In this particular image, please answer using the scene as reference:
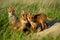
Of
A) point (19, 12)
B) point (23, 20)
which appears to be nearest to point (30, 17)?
point (23, 20)

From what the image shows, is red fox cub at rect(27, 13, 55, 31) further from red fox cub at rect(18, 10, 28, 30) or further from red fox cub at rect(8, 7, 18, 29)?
red fox cub at rect(8, 7, 18, 29)

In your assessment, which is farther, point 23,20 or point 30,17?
point 23,20

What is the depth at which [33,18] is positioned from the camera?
22.7 ft

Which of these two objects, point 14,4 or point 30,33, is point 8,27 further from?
point 14,4

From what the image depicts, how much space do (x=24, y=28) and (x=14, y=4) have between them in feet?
9.01

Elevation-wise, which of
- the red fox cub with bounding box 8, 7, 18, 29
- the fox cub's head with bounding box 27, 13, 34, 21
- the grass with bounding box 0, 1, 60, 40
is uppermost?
the fox cub's head with bounding box 27, 13, 34, 21

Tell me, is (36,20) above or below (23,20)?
below

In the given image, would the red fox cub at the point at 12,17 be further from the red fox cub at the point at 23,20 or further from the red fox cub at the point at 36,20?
the red fox cub at the point at 36,20

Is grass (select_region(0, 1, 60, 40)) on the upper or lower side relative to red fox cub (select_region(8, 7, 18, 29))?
lower

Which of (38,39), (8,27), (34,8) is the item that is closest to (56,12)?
(34,8)

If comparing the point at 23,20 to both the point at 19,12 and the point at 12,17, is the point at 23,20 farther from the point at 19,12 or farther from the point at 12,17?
the point at 19,12

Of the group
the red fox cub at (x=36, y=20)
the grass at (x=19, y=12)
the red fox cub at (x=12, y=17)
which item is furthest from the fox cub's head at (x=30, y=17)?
the red fox cub at (x=12, y=17)

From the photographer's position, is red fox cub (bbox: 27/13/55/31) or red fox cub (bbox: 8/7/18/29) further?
red fox cub (bbox: 8/7/18/29)

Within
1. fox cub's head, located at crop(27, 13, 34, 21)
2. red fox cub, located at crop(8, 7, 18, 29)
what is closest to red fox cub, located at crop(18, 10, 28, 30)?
fox cub's head, located at crop(27, 13, 34, 21)
